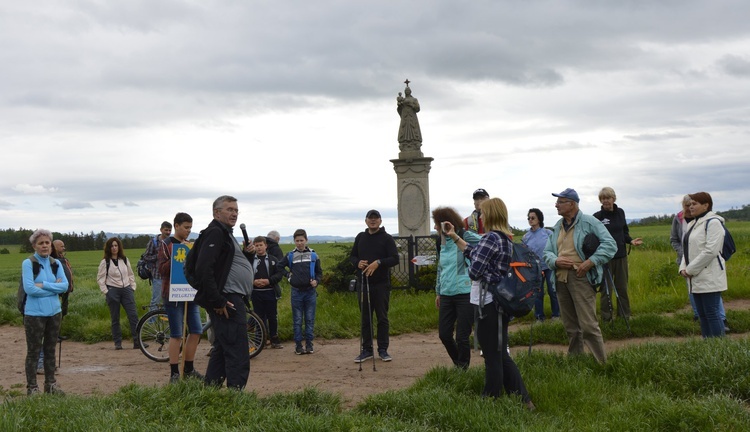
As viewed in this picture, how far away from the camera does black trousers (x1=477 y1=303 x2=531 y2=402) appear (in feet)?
18.3

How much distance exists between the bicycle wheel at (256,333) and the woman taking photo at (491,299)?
4558 millimetres

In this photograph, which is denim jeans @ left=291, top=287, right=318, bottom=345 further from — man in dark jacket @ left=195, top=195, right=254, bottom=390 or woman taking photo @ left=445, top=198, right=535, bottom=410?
woman taking photo @ left=445, top=198, right=535, bottom=410

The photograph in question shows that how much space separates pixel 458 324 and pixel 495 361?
1.37 meters

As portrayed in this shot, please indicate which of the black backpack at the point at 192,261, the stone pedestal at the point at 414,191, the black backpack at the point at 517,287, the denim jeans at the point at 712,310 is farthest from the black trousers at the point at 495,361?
the stone pedestal at the point at 414,191

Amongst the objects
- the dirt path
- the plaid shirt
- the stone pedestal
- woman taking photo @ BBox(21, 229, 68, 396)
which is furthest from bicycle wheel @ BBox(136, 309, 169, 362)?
the stone pedestal

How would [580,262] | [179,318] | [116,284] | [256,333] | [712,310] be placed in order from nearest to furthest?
[580,262], [712,310], [179,318], [256,333], [116,284]

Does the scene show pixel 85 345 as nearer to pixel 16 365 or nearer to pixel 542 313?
pixel 16 365

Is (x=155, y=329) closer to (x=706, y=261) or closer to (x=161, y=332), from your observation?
(x=161, y=332)

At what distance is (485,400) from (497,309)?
2.71ft

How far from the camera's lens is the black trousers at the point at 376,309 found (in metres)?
8.66

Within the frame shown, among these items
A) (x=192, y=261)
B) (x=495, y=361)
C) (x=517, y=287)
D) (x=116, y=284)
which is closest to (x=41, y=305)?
(x=192, y=261)

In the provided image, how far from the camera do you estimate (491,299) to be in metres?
5.54

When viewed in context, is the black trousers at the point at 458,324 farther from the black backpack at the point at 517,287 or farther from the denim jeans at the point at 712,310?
the denim jeans at the point at 712,310

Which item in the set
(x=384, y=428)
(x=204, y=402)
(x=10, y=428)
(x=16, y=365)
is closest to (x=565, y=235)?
(x=384, y=428)
